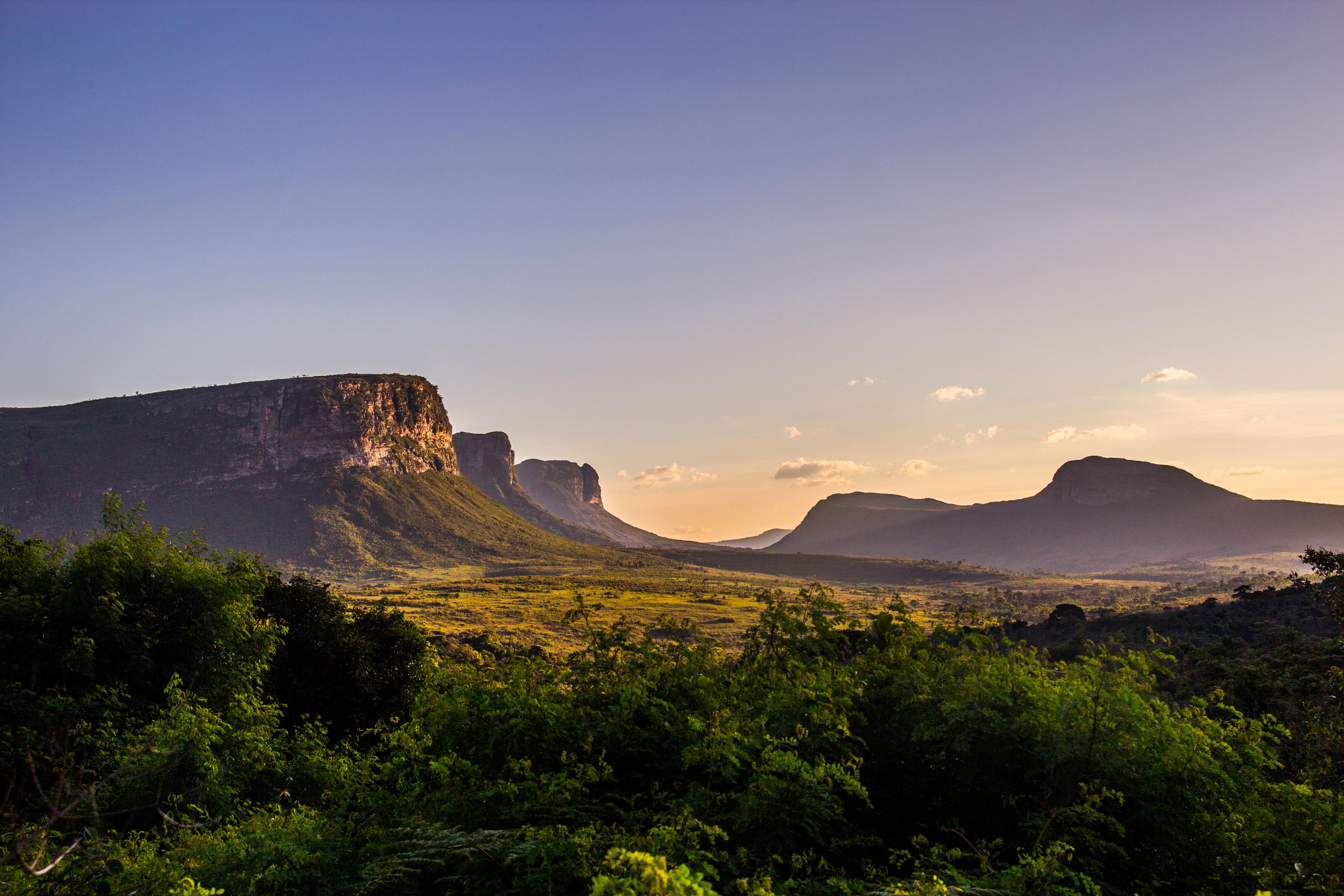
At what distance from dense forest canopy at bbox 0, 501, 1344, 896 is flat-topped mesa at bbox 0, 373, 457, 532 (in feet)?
459

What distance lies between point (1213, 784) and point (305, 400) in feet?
528

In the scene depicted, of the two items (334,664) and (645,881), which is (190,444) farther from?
(645,881)

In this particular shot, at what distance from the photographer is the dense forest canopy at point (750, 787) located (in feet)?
20.0

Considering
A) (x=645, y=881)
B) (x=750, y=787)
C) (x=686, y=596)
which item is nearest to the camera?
(x=645, y=881)

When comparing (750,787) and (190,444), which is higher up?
(190,444)

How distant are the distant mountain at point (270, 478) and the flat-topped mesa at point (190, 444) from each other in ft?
0.80

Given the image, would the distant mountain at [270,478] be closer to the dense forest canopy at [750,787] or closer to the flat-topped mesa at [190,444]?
the flat-topped mesa at [190,444]

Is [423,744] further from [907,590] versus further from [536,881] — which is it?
[907,590]

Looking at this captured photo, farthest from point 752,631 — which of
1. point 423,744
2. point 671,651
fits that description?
point 423,744

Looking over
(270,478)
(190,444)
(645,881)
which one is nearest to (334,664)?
(645,881)

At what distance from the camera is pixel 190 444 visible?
136 m

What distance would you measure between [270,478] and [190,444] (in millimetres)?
17479

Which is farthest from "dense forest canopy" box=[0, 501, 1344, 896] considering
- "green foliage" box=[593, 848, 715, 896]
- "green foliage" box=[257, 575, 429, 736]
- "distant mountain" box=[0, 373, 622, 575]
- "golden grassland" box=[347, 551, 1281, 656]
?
"distant mountain" box=[0, 373, 622, 575]

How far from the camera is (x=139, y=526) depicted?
62.0ft
